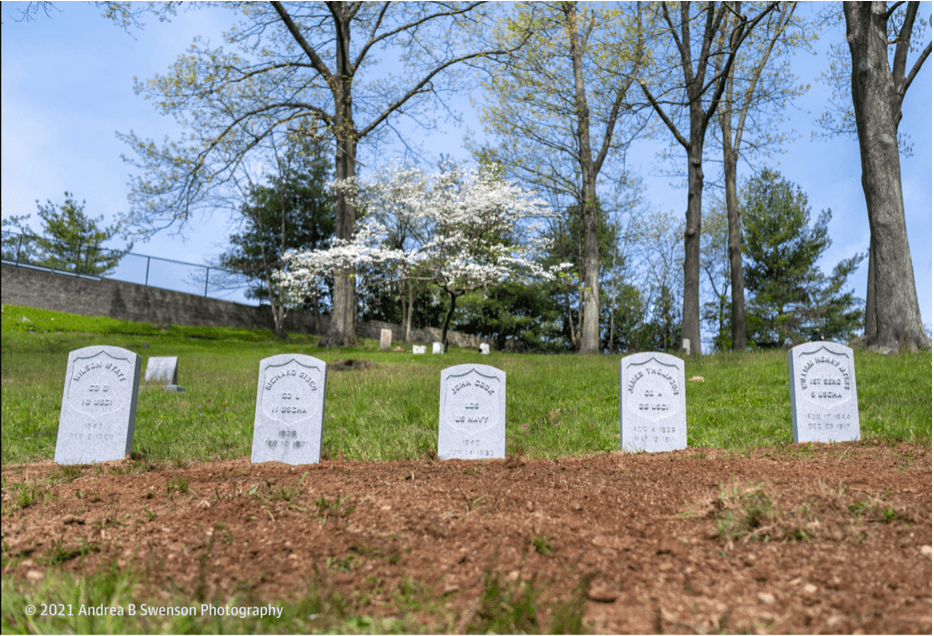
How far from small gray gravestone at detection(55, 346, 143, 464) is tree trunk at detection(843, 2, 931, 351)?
11.3 meters

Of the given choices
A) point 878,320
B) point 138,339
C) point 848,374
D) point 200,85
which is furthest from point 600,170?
point 138,339

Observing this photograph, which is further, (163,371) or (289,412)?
(163,371)

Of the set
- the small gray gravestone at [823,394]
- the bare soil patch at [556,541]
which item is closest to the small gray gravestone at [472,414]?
the bare soil patch at [556,541]

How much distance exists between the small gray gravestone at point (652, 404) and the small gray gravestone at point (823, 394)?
116 cm

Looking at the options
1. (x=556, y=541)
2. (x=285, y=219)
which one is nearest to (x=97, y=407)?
(x=556, y=541)

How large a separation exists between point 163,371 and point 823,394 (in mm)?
10806

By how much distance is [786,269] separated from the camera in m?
30.2

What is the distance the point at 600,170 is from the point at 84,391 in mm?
17047

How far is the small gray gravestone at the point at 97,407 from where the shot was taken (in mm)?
5695

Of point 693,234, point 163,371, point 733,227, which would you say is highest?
point 733,227

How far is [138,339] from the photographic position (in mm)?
18625

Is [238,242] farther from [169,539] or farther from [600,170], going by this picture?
[169,539]

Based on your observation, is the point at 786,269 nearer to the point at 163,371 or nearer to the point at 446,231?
the point at 446,231

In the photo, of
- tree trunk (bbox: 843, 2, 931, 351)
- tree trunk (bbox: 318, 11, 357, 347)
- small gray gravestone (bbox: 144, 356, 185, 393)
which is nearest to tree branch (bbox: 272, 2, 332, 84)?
tree trunk (bbox: 318, 11, 357, 347)
